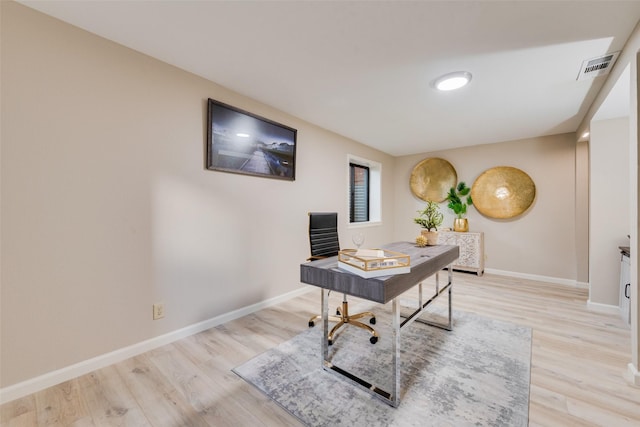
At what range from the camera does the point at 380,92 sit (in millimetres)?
2609

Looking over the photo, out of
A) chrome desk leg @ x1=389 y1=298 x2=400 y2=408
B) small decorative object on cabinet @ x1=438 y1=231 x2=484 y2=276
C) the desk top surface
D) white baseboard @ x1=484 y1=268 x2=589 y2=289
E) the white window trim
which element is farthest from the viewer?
the white window trim

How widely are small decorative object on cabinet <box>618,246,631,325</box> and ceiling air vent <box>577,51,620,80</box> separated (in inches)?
66.4

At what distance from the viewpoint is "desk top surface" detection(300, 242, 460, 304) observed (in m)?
1.32

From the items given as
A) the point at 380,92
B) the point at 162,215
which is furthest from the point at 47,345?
the point at 380,92

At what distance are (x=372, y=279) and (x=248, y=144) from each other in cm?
200

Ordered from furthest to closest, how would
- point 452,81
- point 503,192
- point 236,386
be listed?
point 503,192, point 452,81, point 236,386

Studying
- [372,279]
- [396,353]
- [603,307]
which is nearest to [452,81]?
[372,279]

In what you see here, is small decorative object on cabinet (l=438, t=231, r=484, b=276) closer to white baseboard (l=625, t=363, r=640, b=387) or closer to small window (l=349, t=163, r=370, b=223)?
small window (l=349, t=163, r=370, b=223)

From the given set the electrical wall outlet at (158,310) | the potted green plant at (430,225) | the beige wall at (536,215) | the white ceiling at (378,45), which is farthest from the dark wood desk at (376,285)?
the beige wall at (536,215)

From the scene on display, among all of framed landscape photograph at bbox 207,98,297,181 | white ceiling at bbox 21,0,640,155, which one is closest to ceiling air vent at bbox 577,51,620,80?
white ceiling at bbox 21,0,640,155

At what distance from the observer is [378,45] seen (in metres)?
1.86

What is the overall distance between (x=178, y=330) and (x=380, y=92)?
2937 millimetres

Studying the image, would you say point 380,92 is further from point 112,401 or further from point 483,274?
point 483,274

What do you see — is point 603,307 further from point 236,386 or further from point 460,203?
point 236,386
